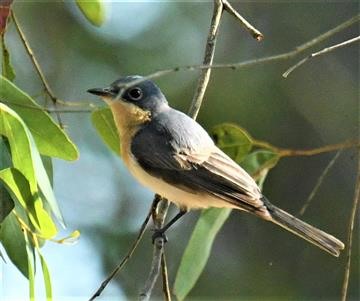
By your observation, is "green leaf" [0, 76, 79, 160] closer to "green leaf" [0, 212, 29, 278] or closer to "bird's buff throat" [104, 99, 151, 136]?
"green leaf" [0, 212, 29, 278]

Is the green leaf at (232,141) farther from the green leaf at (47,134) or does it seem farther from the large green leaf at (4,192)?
the large green leaf at (4,192)

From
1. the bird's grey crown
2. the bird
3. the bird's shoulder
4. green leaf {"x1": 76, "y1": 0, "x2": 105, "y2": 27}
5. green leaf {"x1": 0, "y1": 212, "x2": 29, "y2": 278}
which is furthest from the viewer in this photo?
the bird's grey crown

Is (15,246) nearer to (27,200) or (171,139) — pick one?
(27,200)

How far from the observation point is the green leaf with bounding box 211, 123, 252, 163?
308 cm

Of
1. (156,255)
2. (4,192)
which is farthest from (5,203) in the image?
(156,255)

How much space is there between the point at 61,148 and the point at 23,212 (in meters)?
0.20

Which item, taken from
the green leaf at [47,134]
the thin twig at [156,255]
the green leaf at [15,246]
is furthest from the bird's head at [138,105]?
the green leaf at [15,246]

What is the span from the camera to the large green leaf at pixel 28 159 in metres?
2.25

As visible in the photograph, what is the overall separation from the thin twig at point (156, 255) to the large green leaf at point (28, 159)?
0.25m

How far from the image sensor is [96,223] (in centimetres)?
541

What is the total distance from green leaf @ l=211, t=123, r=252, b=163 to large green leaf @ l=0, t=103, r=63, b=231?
917mm

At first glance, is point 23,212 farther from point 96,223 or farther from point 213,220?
point 96,223

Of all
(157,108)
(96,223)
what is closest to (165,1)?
(96,223)

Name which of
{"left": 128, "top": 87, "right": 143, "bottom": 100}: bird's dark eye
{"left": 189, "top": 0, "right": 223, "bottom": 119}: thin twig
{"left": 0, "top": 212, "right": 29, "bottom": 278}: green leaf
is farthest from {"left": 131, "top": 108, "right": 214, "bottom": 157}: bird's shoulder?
{"left": 0, "top": 212, "right": 29, "bottom": 278}: green leaf
